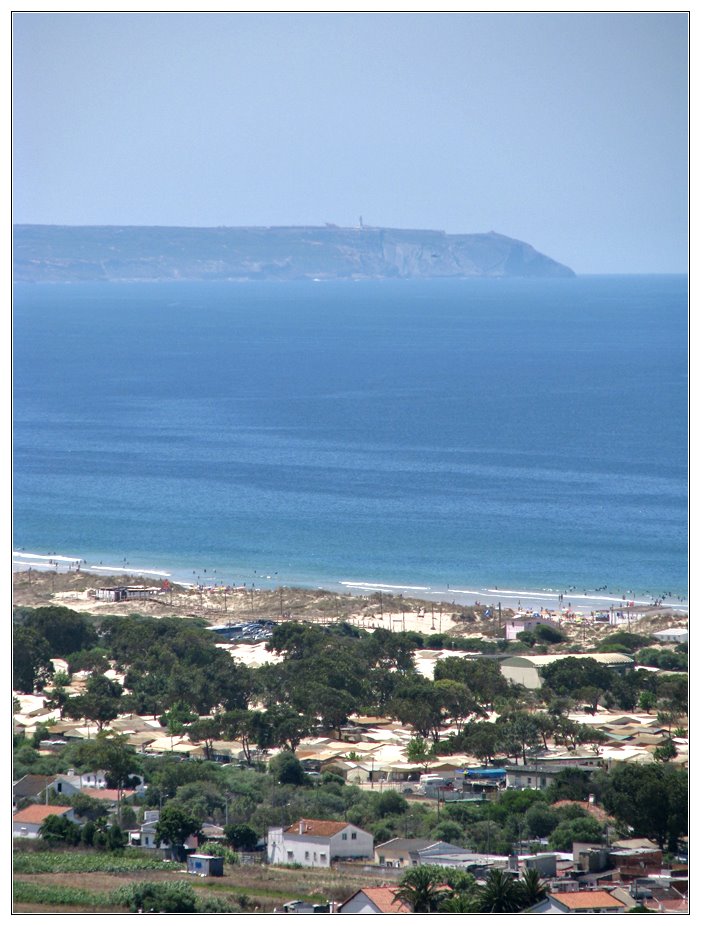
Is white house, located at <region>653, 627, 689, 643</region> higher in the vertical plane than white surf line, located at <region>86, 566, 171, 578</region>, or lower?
lower

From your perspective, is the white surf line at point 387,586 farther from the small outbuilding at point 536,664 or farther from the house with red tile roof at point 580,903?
the house with red tile roof at point 580,903

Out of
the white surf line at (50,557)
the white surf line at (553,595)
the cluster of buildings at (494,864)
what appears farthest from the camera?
the white surf line at (50,557)

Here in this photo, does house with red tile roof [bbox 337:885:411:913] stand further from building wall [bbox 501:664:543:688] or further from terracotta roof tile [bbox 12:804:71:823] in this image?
building wall [bbox 501:664:543:688]

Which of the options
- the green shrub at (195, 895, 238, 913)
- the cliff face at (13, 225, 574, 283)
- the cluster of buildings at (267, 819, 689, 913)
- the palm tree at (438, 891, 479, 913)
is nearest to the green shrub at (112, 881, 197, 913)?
the green shrub at (195, 895, 238, 913)

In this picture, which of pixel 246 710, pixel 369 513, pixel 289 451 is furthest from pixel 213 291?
pixel 246 710

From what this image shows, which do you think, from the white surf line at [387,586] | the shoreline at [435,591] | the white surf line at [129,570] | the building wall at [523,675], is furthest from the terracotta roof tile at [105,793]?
the white surf line at [129,570]

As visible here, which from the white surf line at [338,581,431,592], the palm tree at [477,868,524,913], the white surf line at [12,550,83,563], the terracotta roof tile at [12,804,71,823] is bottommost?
the terracotta roof tile at [12,804,71,823]
